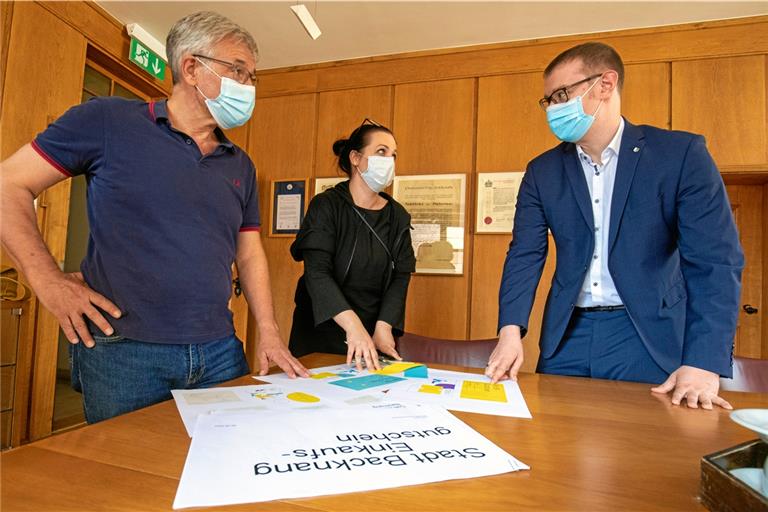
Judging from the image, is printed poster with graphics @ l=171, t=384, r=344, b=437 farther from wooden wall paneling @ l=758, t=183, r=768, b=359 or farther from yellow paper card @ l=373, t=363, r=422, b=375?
wooden wall paneling @ l=758, t=183, r=768, b=359

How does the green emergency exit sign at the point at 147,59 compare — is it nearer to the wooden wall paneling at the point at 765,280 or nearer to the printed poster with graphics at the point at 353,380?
the printed poster with graphics at the point at 353,380

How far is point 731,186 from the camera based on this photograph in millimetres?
3672

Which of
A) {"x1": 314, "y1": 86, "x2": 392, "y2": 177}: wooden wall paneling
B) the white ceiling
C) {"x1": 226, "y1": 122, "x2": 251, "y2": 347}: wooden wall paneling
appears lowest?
{"x1": 226, "y1": 122, "x2": 251, "y2": 347}: wooden wall paneling

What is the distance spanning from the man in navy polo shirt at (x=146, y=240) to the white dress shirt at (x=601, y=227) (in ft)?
3.05

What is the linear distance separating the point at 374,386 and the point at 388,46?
368cm

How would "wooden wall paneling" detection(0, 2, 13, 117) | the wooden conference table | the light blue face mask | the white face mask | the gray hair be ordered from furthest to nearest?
"wooden wall paneling" detection(0, 2, 13, 117) → the white face mask → the light blue face mask → the gray hair → the wooden conference table

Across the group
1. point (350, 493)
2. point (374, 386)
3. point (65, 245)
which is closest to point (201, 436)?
point (350, 493)

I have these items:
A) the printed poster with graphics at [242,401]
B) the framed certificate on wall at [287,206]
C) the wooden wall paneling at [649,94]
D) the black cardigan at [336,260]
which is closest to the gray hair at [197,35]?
the black cardigan at [336,260]

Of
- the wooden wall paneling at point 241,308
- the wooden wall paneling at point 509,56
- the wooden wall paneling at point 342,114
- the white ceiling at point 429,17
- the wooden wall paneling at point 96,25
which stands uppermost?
the white ceiling at point 429,17

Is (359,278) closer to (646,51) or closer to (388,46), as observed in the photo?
(388,46)

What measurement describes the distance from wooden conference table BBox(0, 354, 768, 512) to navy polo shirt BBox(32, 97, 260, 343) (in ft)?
1.18

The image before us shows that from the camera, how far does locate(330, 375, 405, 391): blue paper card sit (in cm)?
102

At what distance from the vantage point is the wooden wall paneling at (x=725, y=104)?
335cm

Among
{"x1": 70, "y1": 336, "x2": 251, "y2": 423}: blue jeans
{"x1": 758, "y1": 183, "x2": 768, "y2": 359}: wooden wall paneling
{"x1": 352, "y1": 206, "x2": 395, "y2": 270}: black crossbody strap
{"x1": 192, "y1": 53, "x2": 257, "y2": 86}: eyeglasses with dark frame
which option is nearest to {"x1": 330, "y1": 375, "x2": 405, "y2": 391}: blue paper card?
{"x1": 70, "y1": 336, "x2": 251, "y2": 423}: blue jeans
